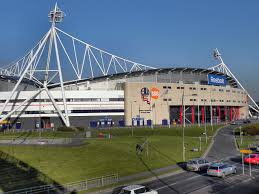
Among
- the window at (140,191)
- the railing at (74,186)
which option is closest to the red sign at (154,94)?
the railing at (74,186)

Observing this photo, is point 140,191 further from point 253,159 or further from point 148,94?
point 148,94

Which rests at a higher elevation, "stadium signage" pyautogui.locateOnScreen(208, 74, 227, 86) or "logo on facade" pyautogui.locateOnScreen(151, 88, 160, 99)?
"stadium signage" pyautogui.locateOnScreen(208, 74, 227, 86)

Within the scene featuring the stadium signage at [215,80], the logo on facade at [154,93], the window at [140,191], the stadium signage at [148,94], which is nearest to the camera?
the window at [140,191]

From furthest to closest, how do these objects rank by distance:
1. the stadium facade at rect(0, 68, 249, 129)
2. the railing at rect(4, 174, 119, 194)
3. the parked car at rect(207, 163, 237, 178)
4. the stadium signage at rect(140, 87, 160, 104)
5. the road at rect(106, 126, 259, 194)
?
1. the stadium signage at rect(140, 87, 160, 104)
2. the stadium facade at rect(0, 68, 249, 129)
3. the parked car at rect(207, 163, 237, 178)
4. the road at rect(106, 126, 259, 194)
5. the railing at rect(4, 174, 119, 194)

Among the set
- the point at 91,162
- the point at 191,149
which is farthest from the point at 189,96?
the point at 91,162

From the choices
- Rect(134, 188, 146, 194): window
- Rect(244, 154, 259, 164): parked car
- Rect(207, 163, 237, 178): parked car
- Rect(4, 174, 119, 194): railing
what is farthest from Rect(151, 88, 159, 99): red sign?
Rect(134, 188, 146, 194): window

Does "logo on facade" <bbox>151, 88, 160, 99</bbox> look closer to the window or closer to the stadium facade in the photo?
the stadium facade

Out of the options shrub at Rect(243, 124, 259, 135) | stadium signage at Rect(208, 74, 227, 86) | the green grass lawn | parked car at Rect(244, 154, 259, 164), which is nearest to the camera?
the green grass lawn

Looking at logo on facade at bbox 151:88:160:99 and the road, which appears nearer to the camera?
the road

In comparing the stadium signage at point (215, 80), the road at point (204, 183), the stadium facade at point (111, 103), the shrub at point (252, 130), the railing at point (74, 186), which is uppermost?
the stadium signage at point (215, 80)

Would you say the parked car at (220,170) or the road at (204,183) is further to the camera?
the parked car at (220,170)

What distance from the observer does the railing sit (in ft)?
92.6

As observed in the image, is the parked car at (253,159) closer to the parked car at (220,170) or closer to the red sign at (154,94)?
the parked car at (220,170)

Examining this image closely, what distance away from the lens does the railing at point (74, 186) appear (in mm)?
28237
